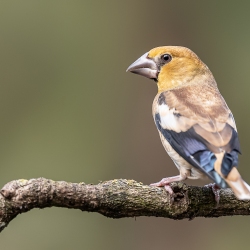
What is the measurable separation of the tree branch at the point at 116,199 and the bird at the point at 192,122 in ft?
0.16

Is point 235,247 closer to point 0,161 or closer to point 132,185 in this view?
point 0,161

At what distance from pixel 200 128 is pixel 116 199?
0.50 metres

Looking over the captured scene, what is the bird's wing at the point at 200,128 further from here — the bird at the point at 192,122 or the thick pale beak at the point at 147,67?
the thick pale beak at the point at 147,67

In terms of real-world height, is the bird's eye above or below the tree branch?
above

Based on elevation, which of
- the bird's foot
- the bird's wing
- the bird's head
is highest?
the bird's head

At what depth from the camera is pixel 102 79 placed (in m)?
6.14

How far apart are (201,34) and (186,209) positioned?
12.2 feet

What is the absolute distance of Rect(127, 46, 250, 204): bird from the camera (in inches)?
98.5

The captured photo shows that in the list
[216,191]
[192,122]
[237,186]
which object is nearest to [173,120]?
[192,122]

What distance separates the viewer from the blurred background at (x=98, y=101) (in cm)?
546

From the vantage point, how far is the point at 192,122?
276cm

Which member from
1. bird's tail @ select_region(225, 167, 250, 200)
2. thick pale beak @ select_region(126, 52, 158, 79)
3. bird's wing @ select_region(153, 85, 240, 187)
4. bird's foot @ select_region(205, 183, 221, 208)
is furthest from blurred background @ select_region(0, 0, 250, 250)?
bird's tail @ select_region(225, 167, 250, 200)

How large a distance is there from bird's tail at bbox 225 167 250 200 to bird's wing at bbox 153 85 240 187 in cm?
2

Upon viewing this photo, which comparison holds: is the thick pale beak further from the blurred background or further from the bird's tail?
the blurred background
